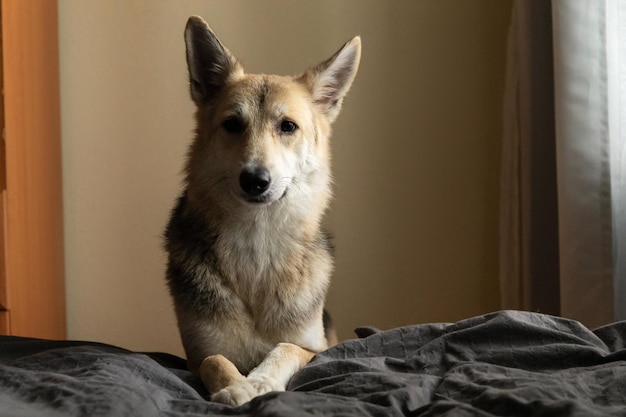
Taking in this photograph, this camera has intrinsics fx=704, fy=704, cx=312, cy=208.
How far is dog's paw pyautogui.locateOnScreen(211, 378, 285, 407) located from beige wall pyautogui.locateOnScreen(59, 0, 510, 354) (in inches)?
60.9

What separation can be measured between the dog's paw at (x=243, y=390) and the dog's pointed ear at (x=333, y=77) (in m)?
0.92

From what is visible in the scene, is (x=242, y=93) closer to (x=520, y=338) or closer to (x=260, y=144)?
(x=260, y=144)

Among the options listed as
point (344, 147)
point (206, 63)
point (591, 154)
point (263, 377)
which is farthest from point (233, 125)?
point (344, 147)

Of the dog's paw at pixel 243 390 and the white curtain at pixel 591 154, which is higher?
the white curtain at pixel 591 154

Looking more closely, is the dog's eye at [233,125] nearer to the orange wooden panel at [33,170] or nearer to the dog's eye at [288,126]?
the dog's eye at [288,126]

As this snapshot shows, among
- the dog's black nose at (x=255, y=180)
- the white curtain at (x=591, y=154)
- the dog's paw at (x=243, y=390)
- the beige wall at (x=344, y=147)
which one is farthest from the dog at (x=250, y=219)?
the beige wall at (x=344, y=147)

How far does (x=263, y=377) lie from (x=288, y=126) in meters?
0.73

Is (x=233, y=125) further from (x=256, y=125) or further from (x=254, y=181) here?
(x=254, y=181)

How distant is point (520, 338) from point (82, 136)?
214 centimetres

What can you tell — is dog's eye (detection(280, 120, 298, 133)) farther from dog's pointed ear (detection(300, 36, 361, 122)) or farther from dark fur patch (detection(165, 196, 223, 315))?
dark fur patch (detection(165, 196, 223, 315))

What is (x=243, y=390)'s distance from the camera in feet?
4.66

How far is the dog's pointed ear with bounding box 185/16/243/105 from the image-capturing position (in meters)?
1.96

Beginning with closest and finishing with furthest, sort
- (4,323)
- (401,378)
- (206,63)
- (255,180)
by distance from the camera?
(401,378) → (255,180) → (206,63) → (4,323)

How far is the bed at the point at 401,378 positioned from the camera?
46.3 inches
